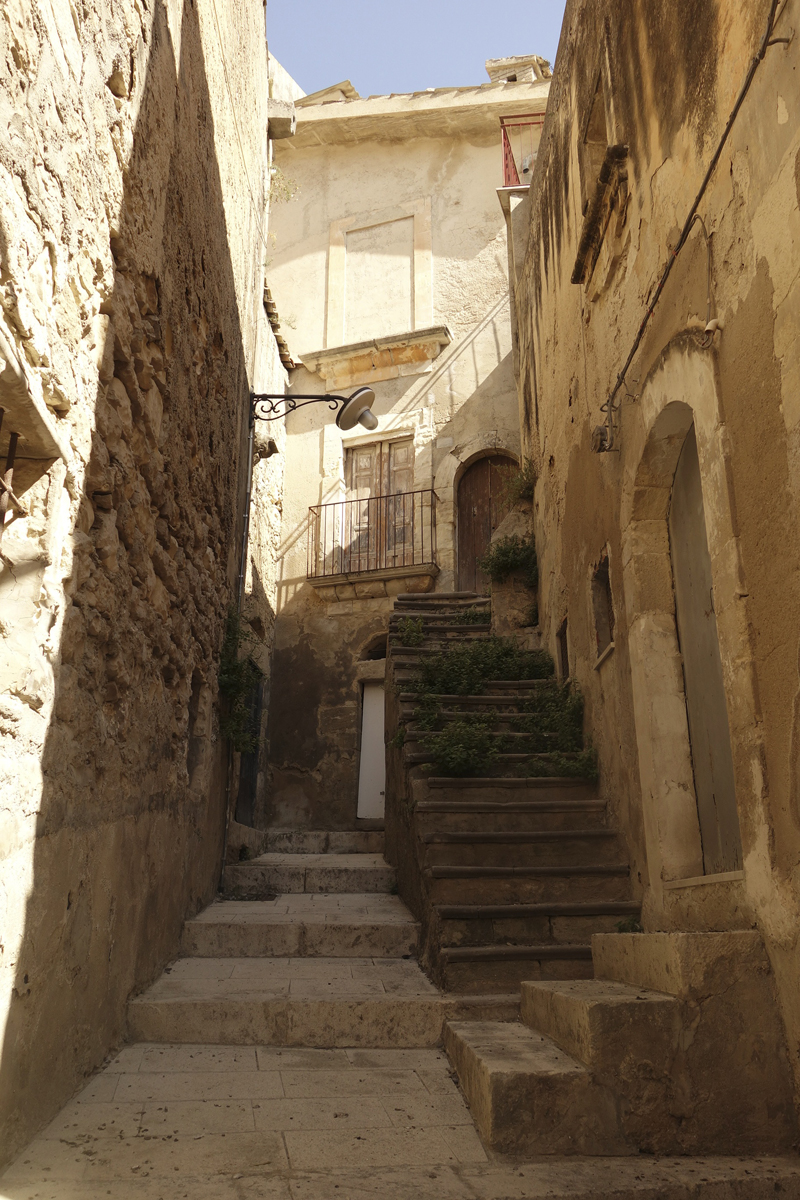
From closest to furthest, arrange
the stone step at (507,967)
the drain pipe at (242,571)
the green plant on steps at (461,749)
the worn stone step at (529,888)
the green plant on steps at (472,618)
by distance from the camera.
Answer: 1. the stone step at (507,967)
2. the worn stone step at (529,888)
3. the green plant on steps at (461,749)
4. the drain pipe at (242,571)
5. the green plant on steps at (472,618)

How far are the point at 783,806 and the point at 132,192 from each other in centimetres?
354

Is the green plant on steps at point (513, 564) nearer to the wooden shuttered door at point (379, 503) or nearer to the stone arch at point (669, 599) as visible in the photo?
the stone arch at point (669, 599)

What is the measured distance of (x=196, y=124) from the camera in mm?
5281

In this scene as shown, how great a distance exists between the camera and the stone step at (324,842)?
9500 millimetres

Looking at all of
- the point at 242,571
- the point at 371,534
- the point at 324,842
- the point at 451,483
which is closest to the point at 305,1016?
the point at 242,571

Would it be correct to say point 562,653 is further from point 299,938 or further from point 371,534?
point 371,534

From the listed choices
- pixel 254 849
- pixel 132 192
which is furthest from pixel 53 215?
pixel 254 849

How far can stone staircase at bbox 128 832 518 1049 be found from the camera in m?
4.02

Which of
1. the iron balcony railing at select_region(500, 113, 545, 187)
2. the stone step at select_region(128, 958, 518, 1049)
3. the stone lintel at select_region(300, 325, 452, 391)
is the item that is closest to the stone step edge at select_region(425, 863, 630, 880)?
the stone step at select_region(128, 958, 518, 1049)

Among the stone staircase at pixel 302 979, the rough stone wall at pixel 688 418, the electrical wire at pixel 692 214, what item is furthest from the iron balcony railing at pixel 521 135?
the stone staircase at pixel 302 979

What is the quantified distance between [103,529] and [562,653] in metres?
4.50

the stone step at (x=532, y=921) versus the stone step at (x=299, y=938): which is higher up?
the stone step at (x=532, y=921)

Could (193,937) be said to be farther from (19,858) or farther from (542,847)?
(19,858)

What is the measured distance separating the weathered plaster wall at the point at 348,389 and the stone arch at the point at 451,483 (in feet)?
0.06
